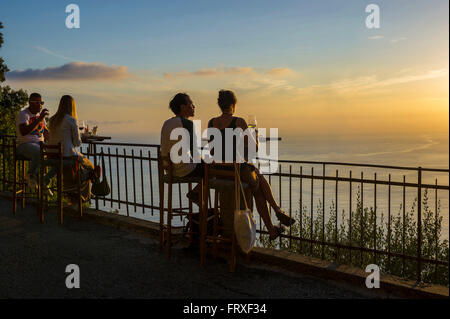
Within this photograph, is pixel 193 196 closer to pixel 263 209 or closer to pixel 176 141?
pixel 176 141

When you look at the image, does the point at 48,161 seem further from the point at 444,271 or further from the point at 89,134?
the point at 444,271

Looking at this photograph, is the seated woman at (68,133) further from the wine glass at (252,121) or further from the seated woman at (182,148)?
the wine glass at (252,121)

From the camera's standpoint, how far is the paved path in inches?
196

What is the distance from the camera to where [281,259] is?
5852 millimetres

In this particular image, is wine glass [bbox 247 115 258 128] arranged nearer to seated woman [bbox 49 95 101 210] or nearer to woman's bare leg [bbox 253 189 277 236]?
woman's bare leg [bbox 253 189 277 236]

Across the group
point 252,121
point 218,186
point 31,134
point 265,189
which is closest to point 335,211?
point 265,189

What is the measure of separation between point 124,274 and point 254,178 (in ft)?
6.45

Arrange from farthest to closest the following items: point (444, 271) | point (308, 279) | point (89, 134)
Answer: point (444, 271) < point (89, 134) < point (308, 279)

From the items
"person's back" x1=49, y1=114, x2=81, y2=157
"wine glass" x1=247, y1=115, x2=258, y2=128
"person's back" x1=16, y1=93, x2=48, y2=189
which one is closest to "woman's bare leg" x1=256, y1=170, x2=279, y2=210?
"wine glass" x1=247, y1=115, x2=258, y2=128

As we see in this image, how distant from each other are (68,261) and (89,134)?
371cm

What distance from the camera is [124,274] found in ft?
18.3

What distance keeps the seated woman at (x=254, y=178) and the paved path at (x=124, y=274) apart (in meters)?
0.64
